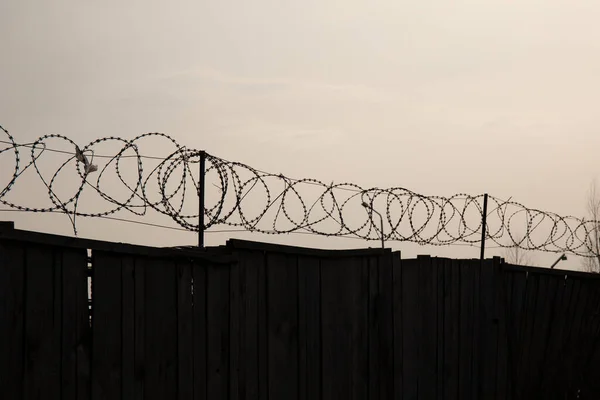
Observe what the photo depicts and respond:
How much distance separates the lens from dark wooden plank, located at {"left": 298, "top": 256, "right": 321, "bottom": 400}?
28.4 ft

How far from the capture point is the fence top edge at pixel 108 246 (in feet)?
20.7

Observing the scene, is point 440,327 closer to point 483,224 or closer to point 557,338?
point 483,224

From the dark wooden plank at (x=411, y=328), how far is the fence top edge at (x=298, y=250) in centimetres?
49

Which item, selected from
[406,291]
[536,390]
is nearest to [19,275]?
[406,291]

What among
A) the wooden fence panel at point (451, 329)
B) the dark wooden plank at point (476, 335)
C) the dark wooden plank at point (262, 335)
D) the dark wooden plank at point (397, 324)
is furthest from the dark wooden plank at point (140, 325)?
the dark wooden plank at point (476, 335)

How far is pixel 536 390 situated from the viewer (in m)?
12.0

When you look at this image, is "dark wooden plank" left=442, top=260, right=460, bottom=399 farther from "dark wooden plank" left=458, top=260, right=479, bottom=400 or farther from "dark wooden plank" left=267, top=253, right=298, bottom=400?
"dark wooden plank" left=267, top=253, right=298, bottom=400

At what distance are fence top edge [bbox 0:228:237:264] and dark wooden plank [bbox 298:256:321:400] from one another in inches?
40.8

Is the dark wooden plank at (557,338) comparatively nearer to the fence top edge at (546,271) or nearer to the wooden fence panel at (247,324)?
the fence top edge at (546,271)

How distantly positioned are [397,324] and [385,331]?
0.72ft

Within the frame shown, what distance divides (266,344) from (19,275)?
8.77 feet

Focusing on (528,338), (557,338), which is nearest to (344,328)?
(528,338)

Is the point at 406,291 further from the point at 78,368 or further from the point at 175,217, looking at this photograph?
the point at 78,368

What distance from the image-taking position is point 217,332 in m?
7.80
